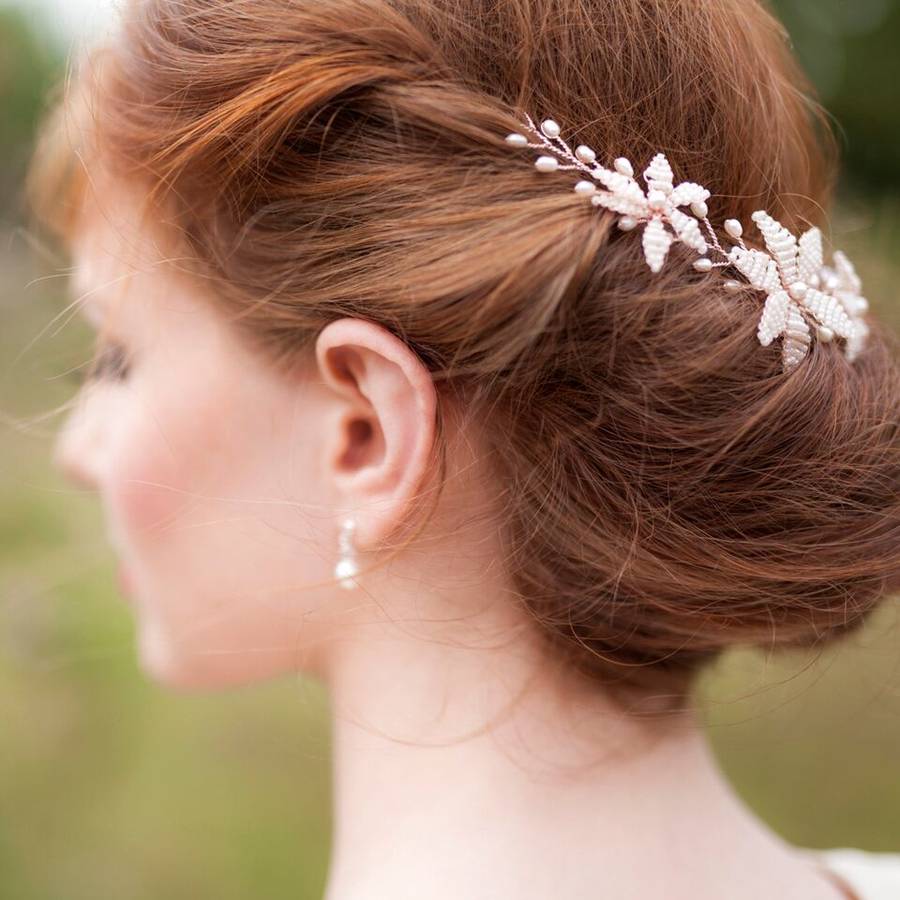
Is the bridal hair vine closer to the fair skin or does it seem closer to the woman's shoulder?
the fair skin

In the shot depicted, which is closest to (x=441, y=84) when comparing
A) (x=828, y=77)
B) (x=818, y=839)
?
(x=818, y=839)

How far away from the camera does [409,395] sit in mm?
956

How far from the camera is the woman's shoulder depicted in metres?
1.25

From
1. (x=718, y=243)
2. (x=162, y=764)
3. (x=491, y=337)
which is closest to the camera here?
(x=491, y=337)

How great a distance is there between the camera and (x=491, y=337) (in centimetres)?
88

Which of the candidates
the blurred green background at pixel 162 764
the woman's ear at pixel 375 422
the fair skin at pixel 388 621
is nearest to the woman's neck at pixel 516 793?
the fair skin at pixel 388 621

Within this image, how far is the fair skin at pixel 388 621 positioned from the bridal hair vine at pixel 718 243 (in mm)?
236

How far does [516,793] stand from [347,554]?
300mm

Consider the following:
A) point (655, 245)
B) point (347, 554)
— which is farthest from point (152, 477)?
point (655, 245)

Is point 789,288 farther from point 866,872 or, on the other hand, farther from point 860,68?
point 860,68

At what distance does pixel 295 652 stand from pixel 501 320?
1.74 ft

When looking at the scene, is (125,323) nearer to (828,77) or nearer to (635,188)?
(635,188)

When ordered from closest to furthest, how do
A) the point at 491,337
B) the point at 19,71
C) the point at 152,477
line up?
the point at 491,337, the point at 152,477, the point at 19,71

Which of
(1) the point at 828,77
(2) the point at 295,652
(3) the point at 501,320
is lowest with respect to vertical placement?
(1) the point at 828,77
